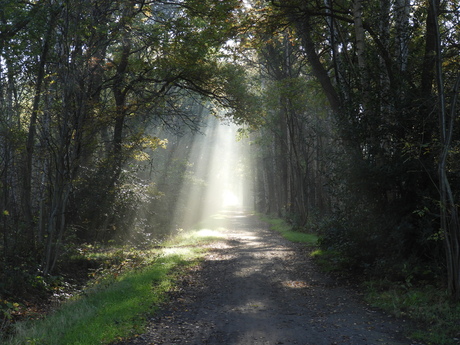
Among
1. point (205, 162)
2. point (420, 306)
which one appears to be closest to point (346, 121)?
point (420, 306)

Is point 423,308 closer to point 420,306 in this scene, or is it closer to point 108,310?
point 420,306

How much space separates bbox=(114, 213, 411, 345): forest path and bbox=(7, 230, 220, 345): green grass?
32 cm

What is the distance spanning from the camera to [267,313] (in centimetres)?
661

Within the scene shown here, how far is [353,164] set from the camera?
27.7ft

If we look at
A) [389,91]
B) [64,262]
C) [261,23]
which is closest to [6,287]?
[64,262]

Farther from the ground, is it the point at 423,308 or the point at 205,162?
the point at 205,162

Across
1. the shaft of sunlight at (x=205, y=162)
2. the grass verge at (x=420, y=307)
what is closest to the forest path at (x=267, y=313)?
the grass verge at (x=420, y=307)

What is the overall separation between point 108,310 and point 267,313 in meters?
2.77

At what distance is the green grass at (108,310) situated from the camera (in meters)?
5.33

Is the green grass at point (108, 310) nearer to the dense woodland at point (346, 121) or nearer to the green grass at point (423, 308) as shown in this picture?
the dense woodland at point (346, 121)

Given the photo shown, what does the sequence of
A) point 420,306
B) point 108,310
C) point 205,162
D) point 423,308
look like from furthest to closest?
point 205,162 < point 108,310 < point 420,306 < point 423,308

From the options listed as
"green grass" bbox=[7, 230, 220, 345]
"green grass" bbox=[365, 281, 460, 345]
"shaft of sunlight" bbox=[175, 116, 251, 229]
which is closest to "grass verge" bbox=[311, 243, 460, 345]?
"green grass" bbox=[365, 281, 460, 345]

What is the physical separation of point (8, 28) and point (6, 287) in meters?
6.81

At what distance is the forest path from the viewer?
212 inches
